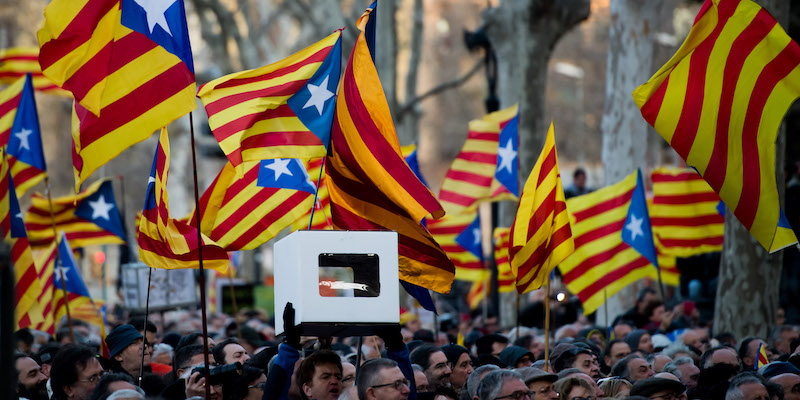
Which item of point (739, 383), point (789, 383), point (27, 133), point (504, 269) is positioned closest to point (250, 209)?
point (27, 133)

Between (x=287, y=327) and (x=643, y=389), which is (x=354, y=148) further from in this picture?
(x=643, y=389)

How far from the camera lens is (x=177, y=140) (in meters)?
37.5

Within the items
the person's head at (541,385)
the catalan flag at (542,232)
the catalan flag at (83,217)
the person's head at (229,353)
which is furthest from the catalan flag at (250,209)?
the catalan flag at (83,217)

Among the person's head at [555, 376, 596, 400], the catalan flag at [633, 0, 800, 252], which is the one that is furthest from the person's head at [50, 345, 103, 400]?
the catalan flag at [633, 0, 800, 252]

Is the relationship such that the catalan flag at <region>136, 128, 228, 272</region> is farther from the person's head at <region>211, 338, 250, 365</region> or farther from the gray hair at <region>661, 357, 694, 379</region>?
the gray hair at <region>661, 357, 694, 379</region>

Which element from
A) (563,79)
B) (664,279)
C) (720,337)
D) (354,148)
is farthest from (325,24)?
(563,79)

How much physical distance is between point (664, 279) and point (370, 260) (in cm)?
1060

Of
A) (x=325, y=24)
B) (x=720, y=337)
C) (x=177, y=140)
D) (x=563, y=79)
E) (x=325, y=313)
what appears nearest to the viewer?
(x=325, y=313)

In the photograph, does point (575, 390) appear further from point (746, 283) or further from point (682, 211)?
point (682, 211)

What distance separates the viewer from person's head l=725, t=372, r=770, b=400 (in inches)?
282

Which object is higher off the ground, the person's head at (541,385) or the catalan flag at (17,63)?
the catalan flag at (17,63)

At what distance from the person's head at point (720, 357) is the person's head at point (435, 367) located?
2028 mm

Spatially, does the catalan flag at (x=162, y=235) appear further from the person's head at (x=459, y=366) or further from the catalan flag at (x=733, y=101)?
the catalan flag at (x=733, y=101)

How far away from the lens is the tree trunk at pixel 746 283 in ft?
42.5
